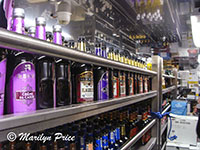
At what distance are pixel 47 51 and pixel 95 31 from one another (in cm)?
215

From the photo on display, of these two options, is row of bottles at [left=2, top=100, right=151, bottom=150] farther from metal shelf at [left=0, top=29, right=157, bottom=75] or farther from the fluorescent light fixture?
the fluorescent light fixture

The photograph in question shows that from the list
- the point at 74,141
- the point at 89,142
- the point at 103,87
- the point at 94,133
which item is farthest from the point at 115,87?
the point at 74,141

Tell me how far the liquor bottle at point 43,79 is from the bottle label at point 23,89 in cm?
7

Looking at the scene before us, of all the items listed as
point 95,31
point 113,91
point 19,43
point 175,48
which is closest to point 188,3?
point 175,48

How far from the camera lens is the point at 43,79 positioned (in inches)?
38.3

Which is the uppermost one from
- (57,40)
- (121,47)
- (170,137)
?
(121,47)

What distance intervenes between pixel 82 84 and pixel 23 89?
502mm

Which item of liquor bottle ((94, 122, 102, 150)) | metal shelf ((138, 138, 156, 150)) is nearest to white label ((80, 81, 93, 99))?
liquor bottle ((94, 122, 102, 150))

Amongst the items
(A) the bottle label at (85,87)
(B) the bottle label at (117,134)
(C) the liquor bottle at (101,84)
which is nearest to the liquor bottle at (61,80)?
(A) the bottle label at (85,87)

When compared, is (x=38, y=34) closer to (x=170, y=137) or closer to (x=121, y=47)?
(x=170, y=137)

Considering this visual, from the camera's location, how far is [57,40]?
1113 mm

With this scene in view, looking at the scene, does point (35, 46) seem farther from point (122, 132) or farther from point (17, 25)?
point (122, 132)

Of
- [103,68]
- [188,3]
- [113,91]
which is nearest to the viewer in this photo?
[103,68]

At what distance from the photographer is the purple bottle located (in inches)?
33.2
